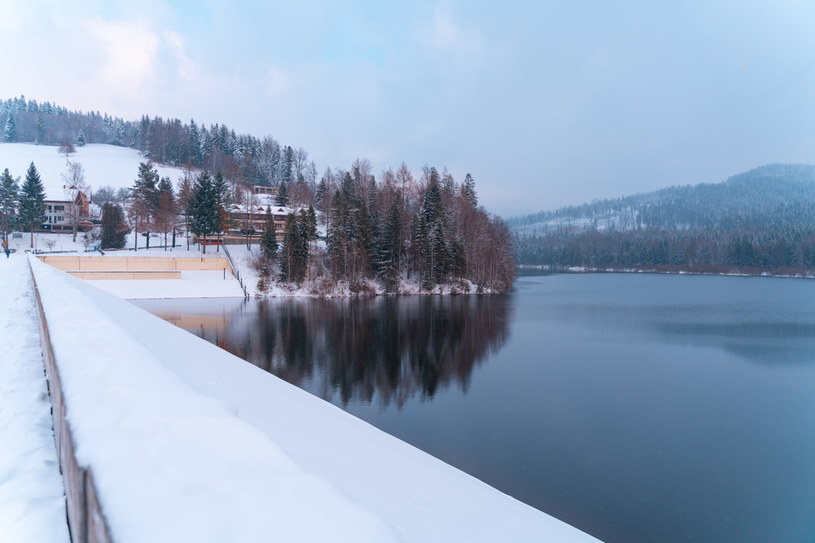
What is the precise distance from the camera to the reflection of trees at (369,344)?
13.4 meters

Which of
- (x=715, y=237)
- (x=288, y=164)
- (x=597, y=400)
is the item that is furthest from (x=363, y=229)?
(x=715, y=237)

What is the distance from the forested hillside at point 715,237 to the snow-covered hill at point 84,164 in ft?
302

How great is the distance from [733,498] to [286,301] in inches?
1198

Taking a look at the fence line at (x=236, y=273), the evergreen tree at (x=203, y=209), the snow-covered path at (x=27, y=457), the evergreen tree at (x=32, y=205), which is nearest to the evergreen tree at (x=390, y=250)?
the fence line at (x=236, y=273)

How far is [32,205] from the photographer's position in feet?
150

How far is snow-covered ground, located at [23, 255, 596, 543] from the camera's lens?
1293 mm

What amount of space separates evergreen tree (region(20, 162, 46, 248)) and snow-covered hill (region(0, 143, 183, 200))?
424 inches

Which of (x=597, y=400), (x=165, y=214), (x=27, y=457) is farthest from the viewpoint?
(x=165, y=214)

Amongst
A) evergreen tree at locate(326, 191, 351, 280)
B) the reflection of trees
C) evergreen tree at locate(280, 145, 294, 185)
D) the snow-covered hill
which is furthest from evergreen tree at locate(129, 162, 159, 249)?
evergreen tree at locate(280, 145, 294, 185)

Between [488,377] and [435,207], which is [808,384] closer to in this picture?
[488,377]

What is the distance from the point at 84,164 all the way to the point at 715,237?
425ft

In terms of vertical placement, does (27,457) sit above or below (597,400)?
above

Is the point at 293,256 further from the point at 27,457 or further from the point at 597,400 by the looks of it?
the point at 27,457

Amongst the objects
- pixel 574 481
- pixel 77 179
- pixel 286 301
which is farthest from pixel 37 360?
pixel 77 179
